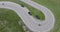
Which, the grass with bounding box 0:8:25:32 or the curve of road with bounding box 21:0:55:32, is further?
the curve of road with bounding box 21:0:55:32

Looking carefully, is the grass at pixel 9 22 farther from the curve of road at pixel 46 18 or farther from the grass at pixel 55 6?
the grass at pixel 55 6

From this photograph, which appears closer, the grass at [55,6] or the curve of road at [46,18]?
the curve of road at [46,18]

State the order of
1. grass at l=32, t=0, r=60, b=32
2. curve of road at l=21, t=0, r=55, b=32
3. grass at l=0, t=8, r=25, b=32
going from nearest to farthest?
grass at l=0, t=8, r=25, b=32 → curve of road at l=21, t=0, r=55, b=32 → grass at l=32, t=0, r=60, b=32

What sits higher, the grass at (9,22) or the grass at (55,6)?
the grass at (55,6)

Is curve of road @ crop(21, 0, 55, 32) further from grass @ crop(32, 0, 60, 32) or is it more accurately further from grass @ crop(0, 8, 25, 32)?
grass @ crop(0, 8, 25, 32)

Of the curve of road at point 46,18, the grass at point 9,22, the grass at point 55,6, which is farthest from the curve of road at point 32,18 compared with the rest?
the grass at point 9,22

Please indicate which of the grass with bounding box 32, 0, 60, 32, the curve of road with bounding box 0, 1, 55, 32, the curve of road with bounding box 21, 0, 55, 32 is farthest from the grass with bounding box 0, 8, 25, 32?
the grass with bounding box 32, 0, 60, 32
